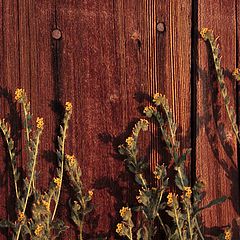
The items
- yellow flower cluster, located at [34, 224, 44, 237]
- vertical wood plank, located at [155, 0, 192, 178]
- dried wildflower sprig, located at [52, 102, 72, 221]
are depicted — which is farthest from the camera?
vertical wood plank, located at [155, 0, 192, 178]

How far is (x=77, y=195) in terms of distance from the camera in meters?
3.10

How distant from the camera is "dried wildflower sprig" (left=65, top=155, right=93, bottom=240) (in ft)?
10.1

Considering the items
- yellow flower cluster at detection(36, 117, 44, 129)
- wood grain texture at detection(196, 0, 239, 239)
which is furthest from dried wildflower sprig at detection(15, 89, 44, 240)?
wood grain texture at detection(196, 0, 239, 239)

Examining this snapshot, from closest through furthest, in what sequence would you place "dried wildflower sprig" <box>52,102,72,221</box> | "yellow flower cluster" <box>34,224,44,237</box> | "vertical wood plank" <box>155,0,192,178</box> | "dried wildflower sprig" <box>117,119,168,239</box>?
"yellow flower cluster" <box>34,224,44,237</box> < "dried wildflower sprig" <box>52,102,72,221</box> < "dried wildflower sprig" <box>117,119,168,239</box> < "vertical wood plank" <box>155,0,192,178</box>

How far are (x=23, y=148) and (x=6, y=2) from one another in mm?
736

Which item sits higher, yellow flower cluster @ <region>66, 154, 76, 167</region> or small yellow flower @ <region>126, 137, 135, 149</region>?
small yellow flower @ <region>126, 137, 135, 149</region>

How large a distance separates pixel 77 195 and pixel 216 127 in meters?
0.87

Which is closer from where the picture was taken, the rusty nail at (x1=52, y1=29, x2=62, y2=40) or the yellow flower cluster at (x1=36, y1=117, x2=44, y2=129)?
the yellow flower cluster at (x1=36, y1=117, x2=44, y2=129)

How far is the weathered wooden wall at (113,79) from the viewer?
122 inches

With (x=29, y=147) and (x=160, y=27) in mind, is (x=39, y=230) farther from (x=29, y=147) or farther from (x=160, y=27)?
(x=160, y=27)

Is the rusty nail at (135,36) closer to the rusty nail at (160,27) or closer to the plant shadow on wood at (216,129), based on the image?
the rusty nail at (160,27)

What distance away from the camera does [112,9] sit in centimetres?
323

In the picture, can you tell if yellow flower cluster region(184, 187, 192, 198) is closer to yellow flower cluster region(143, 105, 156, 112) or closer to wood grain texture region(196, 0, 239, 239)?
wood grain texture region(196, 0, 239, 239)

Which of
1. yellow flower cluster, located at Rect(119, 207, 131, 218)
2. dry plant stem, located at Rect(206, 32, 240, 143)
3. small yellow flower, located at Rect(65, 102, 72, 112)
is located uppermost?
dry plant stem, located at Rect(206, 32, 240, 143)
